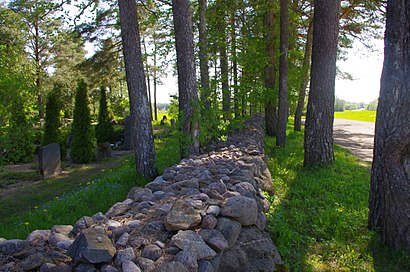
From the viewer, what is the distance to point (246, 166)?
14.5 ft

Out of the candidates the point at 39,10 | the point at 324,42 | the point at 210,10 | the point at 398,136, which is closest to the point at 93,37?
the point at 210,10

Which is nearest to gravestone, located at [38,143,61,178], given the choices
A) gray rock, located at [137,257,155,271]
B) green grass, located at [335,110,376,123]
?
gray rock, located at [137,257,155,271]

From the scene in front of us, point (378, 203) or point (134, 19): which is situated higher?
point (134, 19)

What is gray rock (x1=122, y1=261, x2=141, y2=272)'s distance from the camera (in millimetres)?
1803

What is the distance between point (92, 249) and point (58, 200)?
460cm

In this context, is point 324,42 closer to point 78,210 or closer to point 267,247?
point 267,247

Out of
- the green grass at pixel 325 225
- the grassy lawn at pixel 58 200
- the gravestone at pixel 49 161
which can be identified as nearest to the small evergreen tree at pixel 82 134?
the gravestone at pixel 49 161

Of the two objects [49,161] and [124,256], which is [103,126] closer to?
[49,161]

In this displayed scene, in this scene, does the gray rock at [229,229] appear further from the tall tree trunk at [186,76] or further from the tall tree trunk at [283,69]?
the tall tree trunk at [283,69]

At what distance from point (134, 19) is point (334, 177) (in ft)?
16.4

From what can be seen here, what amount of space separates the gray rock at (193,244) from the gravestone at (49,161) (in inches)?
345

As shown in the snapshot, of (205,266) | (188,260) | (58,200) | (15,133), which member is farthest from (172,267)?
(15,133)

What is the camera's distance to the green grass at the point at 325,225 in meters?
3.21

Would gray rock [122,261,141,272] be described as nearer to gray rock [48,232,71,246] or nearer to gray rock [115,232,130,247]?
gray rock [115,232,130,247]
